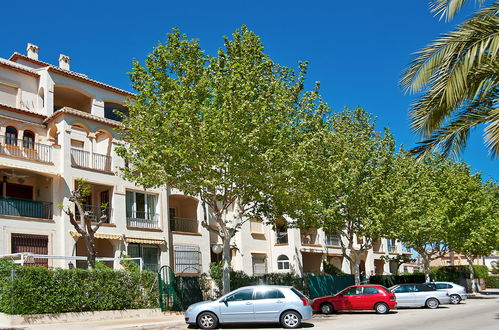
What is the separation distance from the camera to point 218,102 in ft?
70.7

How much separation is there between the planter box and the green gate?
50 centimetres

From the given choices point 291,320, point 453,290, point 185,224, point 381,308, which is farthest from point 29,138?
point 453,290

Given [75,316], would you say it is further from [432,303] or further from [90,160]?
[432,303]

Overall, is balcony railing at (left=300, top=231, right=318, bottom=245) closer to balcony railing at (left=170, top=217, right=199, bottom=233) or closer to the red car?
balcony railing at (left=170, top=217, right=199, bottom=233)

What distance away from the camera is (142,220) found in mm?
31203

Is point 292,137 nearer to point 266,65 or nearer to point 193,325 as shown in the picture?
point 266,65

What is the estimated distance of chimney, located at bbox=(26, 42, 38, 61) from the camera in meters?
33.6

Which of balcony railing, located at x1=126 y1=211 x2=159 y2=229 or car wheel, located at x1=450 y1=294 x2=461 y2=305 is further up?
balcony railing, located at x1=126 y1=211 x2=159 y2=229

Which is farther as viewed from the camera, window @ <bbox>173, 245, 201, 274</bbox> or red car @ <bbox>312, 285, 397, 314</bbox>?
window @ <bbox>173, 245, 201, 274</bbox>

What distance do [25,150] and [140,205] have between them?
23.3 ft

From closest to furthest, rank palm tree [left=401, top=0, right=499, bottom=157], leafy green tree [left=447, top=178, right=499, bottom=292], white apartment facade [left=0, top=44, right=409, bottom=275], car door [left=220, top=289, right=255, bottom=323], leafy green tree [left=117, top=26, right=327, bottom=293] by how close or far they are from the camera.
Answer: palm tree [left=401, top=0, right=499, bottom=157], car door [left=220, top=289, right=255, bottom=323], leafy green tree [left=117, top=26, right=327, bottom=293], white apartment facade [left=0, top=44, right=409, bottom=275], leafy green tree [left=447, top=178, right=499, bottom=292]

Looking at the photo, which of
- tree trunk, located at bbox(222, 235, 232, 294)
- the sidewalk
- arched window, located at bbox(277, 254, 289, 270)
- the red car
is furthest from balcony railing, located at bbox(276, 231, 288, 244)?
the sidewalk

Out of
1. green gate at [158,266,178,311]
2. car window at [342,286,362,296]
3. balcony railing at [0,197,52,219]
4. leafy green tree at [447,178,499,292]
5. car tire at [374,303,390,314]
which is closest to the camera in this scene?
green gate at [158,266,178,311]

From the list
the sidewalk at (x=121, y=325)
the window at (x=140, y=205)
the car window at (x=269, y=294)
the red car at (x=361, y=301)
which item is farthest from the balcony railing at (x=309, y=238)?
the car window at (x=269, y=294)
